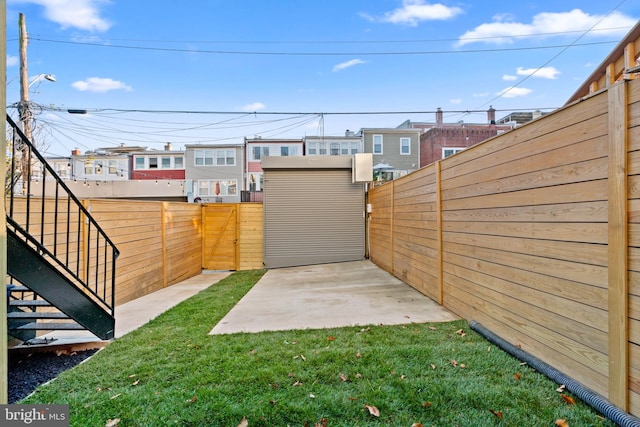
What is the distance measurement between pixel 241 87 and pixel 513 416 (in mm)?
12544

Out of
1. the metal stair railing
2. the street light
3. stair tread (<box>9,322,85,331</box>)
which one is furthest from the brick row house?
stair tread (<box>9,322,85,331</box>)

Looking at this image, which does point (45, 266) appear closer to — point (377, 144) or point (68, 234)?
point (68, 234)

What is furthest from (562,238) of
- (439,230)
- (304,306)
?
(304,306)

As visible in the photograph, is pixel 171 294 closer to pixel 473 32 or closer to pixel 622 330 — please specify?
pixel 622 330

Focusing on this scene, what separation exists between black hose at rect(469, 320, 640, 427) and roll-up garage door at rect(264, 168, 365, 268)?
6.63m

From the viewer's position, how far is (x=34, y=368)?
2.85 metres

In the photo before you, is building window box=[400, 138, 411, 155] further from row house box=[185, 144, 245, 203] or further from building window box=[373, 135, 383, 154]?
row house box=[185, 144, 245, 203]

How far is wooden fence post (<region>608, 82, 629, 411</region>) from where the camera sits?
68.7 inches

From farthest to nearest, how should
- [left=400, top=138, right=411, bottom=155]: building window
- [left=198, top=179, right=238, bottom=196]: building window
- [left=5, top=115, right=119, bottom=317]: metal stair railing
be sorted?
1. [left=198, top=179, right=238, bottom=196]: building window
2. [left=400, top=138, right=411, bottom=155]: building window
3. [left=5, top=115, right=119, bottom=317]: metal stair railing

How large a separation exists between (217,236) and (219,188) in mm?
13492

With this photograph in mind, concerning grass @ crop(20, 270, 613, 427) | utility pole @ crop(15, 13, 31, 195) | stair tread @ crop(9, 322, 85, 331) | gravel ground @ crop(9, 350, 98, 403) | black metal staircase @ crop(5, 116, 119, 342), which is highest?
utility pole @ crop(15, 13, 31, 195)

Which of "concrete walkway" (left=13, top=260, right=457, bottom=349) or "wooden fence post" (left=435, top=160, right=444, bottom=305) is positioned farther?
"wooden fence post" (left=435, top=160, right=444, bottom=305)

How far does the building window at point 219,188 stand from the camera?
21.7 m

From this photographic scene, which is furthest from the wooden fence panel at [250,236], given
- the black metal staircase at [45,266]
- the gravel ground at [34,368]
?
the gravel ground at [34,368]
